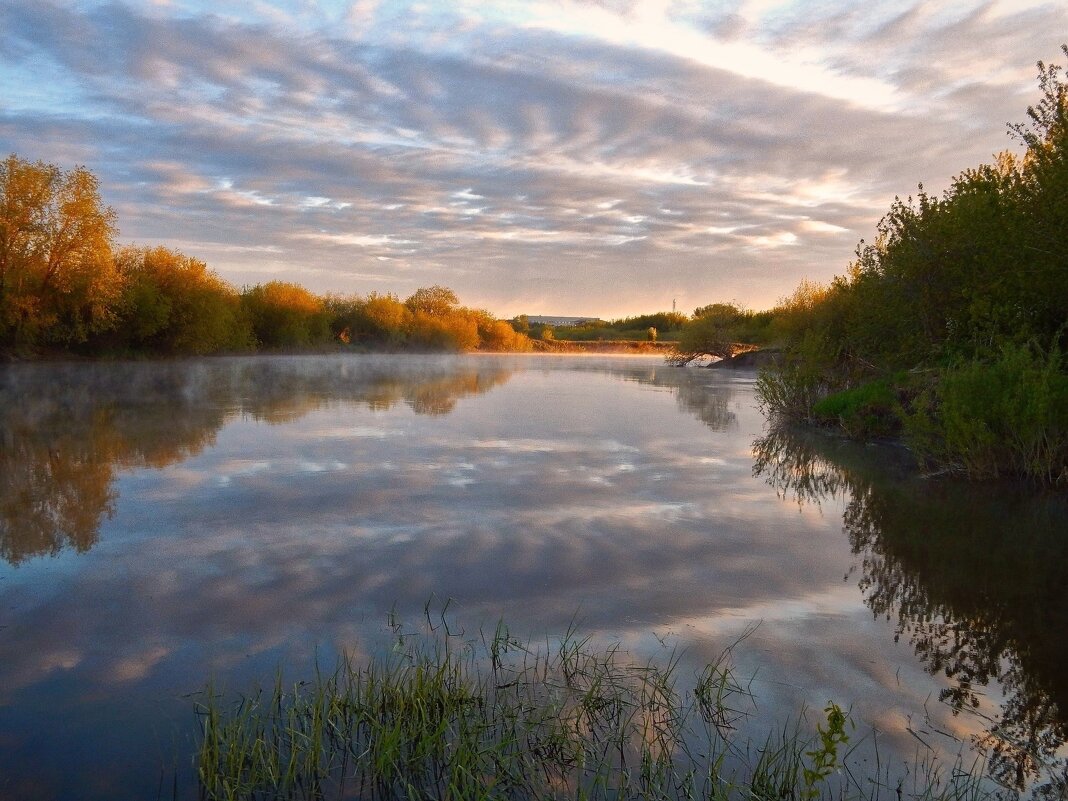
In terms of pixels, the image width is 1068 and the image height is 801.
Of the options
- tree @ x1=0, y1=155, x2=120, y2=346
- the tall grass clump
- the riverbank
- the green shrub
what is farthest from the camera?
the riverbank

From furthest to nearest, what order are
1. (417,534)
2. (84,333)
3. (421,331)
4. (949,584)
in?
(421,331) < (84,333) < (417,534) < (949,584)

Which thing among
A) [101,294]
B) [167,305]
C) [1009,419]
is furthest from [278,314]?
[1009,419]

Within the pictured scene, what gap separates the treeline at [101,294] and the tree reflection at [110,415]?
7.67 feet

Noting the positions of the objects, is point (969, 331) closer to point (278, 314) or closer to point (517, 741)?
point (517, 741)

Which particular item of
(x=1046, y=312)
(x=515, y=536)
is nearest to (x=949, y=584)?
(x=515, y=536)

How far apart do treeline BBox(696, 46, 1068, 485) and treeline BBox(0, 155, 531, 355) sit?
28.5 m

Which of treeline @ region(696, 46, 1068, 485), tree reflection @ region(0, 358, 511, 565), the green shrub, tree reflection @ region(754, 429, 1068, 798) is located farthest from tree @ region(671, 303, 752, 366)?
tree reflection @ region(754, 429, 1068, 798)

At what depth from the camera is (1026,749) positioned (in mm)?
3914

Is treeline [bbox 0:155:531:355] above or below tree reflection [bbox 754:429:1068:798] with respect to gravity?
above

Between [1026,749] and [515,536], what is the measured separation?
4.44 meters

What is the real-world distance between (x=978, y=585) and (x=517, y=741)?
4612 mm

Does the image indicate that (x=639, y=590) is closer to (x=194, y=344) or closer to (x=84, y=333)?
(x=84, y=333)

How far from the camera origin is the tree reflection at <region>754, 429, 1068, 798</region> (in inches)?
166

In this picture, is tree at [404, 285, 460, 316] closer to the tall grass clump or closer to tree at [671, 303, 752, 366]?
tree at [671, 303, 752, 366]
